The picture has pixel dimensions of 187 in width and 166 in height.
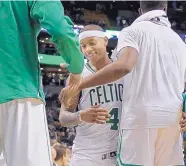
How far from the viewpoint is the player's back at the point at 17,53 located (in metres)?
2.12

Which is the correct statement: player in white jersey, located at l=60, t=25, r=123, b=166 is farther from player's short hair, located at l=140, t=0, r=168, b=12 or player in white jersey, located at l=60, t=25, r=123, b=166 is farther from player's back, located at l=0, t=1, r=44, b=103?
player's back, located at l=0, t=1, r=44, b=103

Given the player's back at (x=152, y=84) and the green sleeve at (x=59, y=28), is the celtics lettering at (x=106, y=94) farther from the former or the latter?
the green sleeve at (x=59, y=28)

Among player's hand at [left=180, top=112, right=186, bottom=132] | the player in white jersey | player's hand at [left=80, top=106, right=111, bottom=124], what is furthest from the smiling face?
player's hand at [left=180, top=112, right=186, bottom=132]

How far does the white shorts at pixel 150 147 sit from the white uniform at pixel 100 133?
0.25m

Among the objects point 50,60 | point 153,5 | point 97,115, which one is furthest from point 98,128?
point 50,60

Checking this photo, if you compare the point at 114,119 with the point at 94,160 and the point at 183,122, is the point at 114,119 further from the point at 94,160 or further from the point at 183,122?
the point at 183,122

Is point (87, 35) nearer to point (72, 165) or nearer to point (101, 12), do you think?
point (72, 165)

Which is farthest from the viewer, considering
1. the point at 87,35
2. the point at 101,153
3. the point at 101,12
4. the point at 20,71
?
the point at 101,12

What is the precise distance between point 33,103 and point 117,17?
71.7ft

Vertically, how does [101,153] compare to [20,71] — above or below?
below

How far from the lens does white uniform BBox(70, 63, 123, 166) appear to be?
9.78 feet

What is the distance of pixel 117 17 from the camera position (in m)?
23.7

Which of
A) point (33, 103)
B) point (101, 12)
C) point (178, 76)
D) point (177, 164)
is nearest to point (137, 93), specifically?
point (178, 76)

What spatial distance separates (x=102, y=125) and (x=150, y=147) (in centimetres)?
47
